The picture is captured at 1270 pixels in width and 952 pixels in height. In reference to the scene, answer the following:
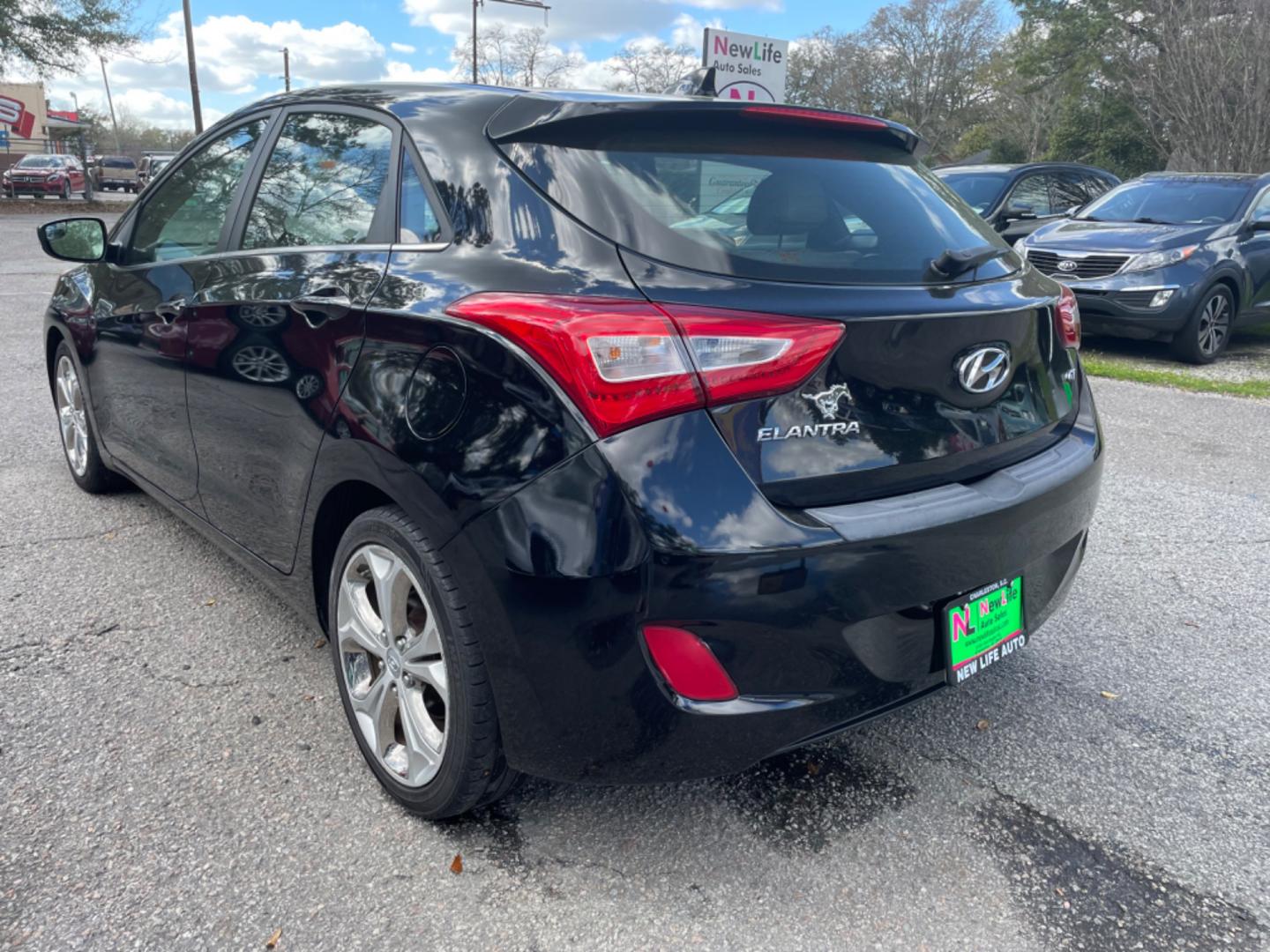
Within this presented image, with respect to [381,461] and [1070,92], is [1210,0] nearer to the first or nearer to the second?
[1070,92]

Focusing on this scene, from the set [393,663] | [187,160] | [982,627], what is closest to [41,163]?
[187,160]

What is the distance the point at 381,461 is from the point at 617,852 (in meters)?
1.00

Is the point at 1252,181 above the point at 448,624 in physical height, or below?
above

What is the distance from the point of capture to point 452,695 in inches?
82.0

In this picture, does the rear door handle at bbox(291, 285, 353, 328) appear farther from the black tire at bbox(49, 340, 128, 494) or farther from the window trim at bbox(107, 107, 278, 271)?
the black tire at bbox(49, 340, 128, 494)

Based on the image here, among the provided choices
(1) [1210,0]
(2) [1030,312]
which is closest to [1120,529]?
(2) [1030,312]

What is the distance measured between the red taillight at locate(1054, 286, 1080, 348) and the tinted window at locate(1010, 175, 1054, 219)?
8936mm

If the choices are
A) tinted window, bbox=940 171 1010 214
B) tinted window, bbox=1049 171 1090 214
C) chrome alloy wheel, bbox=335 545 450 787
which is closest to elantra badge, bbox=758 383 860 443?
chrome alloy wheel, bbox=335 545 450 787

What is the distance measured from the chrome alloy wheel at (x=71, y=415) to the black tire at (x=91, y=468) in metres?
0.01

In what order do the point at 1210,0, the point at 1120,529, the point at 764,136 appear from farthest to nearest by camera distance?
the point at 1210,0 → the point at 1120,529 → the point at 764,136

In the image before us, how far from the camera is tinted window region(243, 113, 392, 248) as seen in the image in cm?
251

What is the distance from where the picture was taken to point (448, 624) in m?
2.03

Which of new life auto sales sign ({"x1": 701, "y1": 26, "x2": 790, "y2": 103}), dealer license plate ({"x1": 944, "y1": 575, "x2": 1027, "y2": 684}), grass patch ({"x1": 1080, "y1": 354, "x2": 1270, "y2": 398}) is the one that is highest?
new life auto sales sign ({"x1": 701, "y1": 26, "x2": 790, "y2": 103})

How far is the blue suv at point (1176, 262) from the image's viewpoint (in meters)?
8.23
